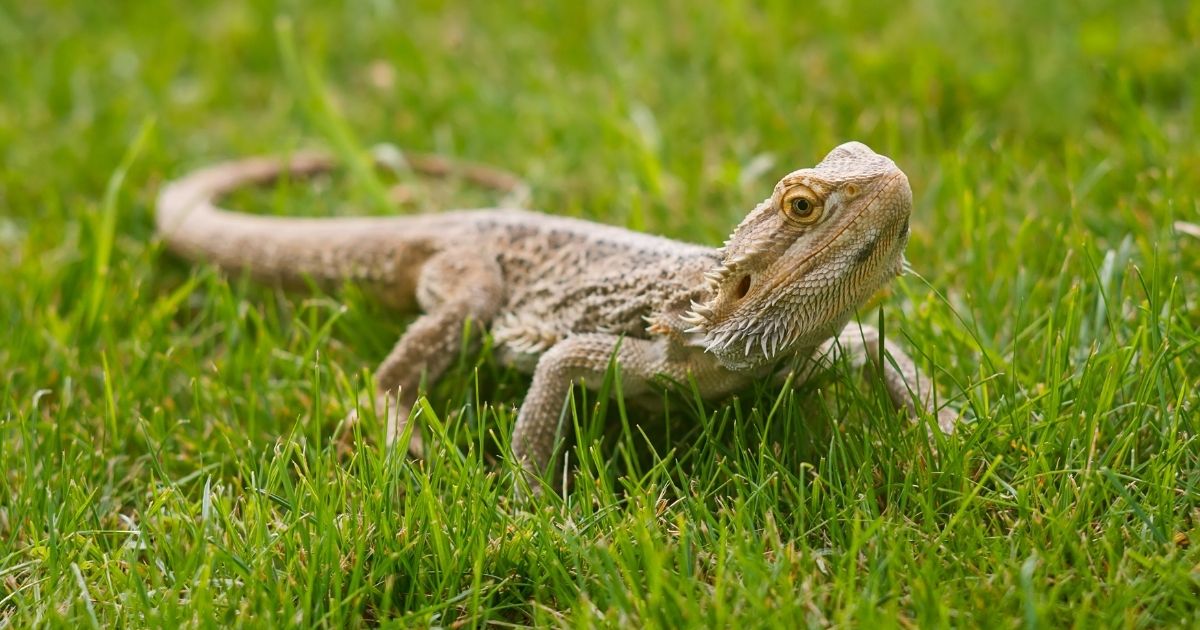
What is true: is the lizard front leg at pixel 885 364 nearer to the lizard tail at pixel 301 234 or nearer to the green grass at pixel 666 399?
the green grass at pixel 666 399

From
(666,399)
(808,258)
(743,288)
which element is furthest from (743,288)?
(666,399)

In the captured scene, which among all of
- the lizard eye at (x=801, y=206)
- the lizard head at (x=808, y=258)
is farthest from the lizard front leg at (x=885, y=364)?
the lizard eye at (x=801, y=206)

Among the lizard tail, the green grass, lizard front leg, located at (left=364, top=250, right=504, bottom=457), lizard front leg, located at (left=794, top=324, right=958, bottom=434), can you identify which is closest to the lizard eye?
lizard front leg, located at (left=794, top=324, right=958, bottom=434)

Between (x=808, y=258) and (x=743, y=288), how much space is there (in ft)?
0.80

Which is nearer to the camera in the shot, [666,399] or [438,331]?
[666,399]

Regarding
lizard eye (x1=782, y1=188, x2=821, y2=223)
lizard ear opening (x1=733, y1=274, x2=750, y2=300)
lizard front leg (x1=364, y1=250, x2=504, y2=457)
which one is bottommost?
lizard front leg (x1=364, y1=250, x2=504, y2=457)

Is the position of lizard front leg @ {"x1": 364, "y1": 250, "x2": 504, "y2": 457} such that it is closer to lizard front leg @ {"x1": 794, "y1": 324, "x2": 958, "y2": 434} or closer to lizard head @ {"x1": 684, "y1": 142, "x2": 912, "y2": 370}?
lizard head @ {"x1": 684, "y1": 142, "x2": 912, "y2": 370}

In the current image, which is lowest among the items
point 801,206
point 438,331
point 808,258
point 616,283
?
point 438,331

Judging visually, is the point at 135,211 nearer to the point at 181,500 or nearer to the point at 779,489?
Answer: the point at 181,500

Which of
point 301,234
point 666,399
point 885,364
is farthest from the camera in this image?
point 301,234

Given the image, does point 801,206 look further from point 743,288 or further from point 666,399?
point 666,399

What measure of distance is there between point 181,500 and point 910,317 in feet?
8.15

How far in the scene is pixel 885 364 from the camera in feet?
12.4

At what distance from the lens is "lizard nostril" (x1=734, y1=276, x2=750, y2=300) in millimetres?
3399
